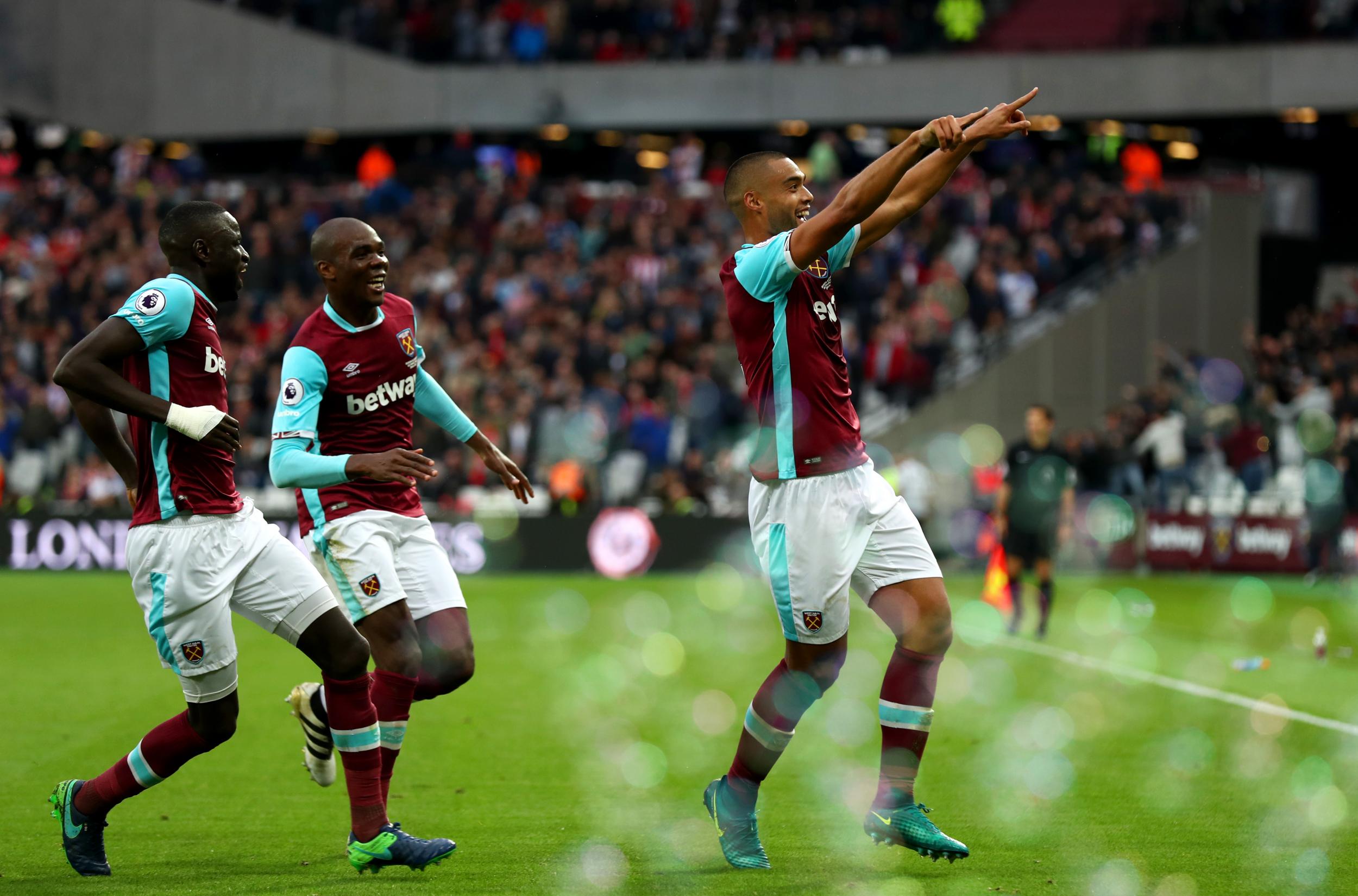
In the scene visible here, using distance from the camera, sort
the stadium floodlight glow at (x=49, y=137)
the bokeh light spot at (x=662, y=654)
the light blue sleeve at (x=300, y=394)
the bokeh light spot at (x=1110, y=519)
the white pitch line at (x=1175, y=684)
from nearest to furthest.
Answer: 1. the light blue sleeve at (x=300, y=394)
2. the white pitch line at (x=1175, y=684)
3. the bokeh light spot at (x=662, y=654)
4. the bokeh light spot at (x=1110, y=519)
5. the stadium floodlight glow at (x=49, y=137)

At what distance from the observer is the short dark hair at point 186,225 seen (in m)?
6.17

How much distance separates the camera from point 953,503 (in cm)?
2580

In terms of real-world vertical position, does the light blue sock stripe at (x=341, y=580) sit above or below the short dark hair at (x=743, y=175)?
below

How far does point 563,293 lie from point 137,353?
22.5 meters

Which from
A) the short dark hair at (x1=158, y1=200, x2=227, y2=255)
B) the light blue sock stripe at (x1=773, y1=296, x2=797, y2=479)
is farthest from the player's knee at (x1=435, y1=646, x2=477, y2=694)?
the short dark hair at (x1=158, y1=200, x2=227, y2=255)

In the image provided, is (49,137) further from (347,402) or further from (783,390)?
(783,390)

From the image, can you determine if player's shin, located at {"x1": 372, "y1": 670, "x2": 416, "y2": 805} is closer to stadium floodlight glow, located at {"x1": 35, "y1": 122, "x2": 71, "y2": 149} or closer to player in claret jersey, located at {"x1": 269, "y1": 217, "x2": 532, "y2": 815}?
player in claret jersey, located at {"x1": 269, "y1": 217, "x2": 532, "y2": 815}

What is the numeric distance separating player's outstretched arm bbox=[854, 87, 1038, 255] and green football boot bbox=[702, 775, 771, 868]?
2.21 m

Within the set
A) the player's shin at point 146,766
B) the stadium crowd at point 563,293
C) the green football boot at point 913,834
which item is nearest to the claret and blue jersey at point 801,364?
the green football boot at point 913,834

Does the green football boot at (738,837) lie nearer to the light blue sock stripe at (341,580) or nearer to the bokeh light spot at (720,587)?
the light blue sock stripe at (341,580)

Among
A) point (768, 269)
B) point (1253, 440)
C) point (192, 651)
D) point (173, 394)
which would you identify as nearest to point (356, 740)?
point (192, 651)

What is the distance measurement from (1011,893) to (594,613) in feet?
39.5

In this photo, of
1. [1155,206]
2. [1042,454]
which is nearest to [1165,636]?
[1042,454]

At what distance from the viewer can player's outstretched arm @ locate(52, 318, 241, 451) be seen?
5797 mm
